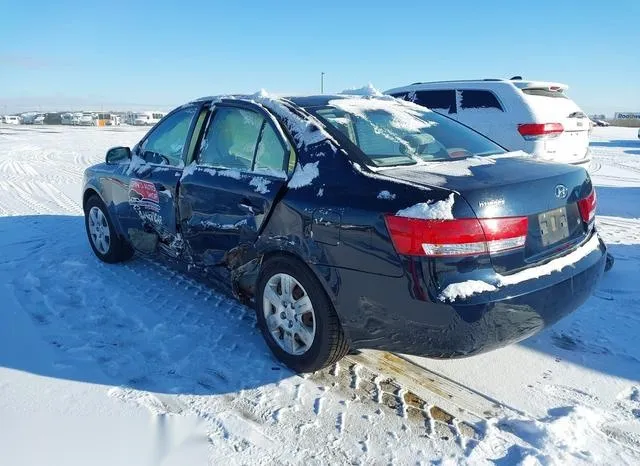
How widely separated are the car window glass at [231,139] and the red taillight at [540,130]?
459cm

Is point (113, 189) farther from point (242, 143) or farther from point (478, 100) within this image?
point (478, 100)

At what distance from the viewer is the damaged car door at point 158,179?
12.7 feet

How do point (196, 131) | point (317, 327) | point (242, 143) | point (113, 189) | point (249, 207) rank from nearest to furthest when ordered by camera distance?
1. point (317, 327)
2. point (249, 207)
3. point (242, 143)
4. point (196, 131)
5. point (113, 189)

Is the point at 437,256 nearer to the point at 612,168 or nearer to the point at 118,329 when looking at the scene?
the point at 118,329

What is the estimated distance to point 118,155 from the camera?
4.75m

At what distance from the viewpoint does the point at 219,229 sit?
134 inches

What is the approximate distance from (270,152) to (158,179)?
126cm

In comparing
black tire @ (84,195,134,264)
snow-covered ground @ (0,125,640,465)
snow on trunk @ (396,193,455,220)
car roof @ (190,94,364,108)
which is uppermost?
car roof @ (190,94,364,108)

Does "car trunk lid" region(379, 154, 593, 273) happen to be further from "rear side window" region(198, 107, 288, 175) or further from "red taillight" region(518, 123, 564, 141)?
"red taillight" region(518, 123, 564, 141)

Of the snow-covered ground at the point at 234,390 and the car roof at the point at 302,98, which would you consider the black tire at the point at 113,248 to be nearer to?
the snow-covered ground at the point at 234,390

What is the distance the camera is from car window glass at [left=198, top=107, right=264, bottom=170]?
333 cm

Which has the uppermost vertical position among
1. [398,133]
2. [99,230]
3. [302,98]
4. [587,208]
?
[302,98]

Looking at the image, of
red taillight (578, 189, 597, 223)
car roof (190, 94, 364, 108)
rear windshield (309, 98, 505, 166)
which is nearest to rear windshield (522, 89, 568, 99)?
rear windshield (309, 98, 505, 166)

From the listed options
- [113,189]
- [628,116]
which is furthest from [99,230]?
→ [628,116]
